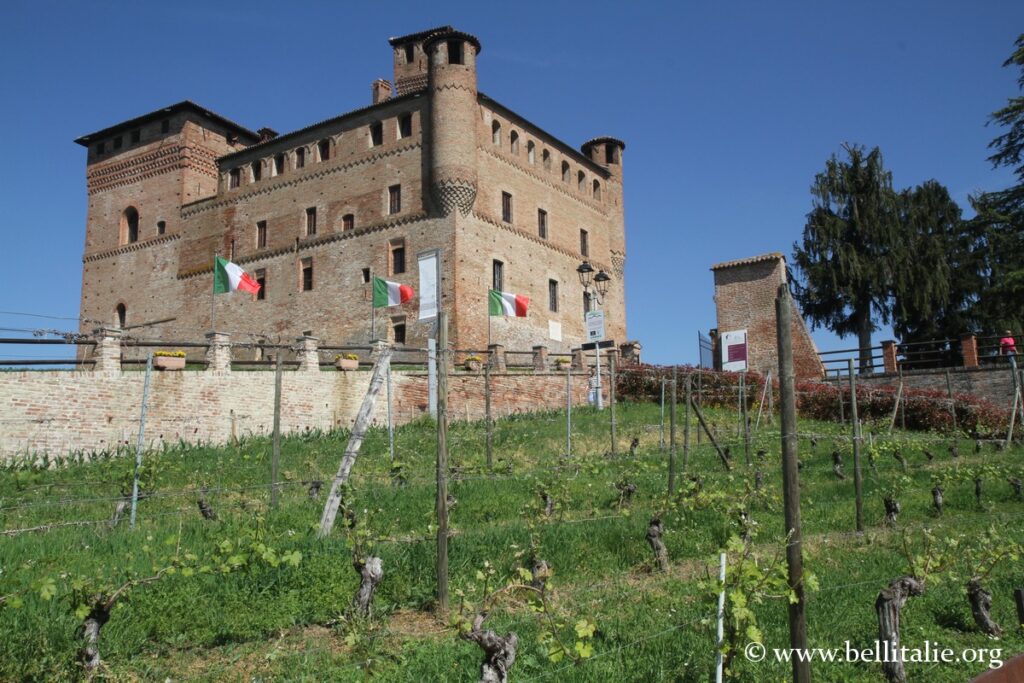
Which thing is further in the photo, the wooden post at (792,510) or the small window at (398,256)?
the small window at (398,256)

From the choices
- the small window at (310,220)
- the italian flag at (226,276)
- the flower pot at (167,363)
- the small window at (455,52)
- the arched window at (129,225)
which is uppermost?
the small window at (455,52)

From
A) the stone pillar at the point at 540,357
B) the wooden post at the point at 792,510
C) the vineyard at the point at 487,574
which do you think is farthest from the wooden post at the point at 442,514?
the stone pillar at the point at 540,357

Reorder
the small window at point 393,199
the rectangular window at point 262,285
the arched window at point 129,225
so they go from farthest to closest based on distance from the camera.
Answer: the arched window at point 129,225 < the rectangular window at point 262,285 < the small window at point 393,199

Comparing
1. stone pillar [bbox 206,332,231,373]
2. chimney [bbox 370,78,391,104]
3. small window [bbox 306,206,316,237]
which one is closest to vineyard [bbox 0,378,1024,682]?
stone pillar [bbox 206,332,231,373]

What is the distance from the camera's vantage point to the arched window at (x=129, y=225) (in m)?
38.1

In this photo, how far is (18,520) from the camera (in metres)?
9.12

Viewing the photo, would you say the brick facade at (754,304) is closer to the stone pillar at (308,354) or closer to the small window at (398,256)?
the small window at (398,256)

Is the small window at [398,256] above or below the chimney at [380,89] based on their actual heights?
below

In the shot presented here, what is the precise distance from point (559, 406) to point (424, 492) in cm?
1275

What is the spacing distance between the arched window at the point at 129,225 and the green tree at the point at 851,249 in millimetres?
29468

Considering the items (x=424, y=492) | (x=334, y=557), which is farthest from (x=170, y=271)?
(x=334, y=557)

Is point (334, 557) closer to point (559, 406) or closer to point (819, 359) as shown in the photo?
point (559, 406)

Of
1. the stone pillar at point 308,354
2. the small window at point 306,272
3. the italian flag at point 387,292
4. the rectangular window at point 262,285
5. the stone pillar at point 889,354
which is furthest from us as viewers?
the rectangular window at point 262,285

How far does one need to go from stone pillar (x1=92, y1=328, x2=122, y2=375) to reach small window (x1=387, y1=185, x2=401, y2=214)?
1637 centimetres
